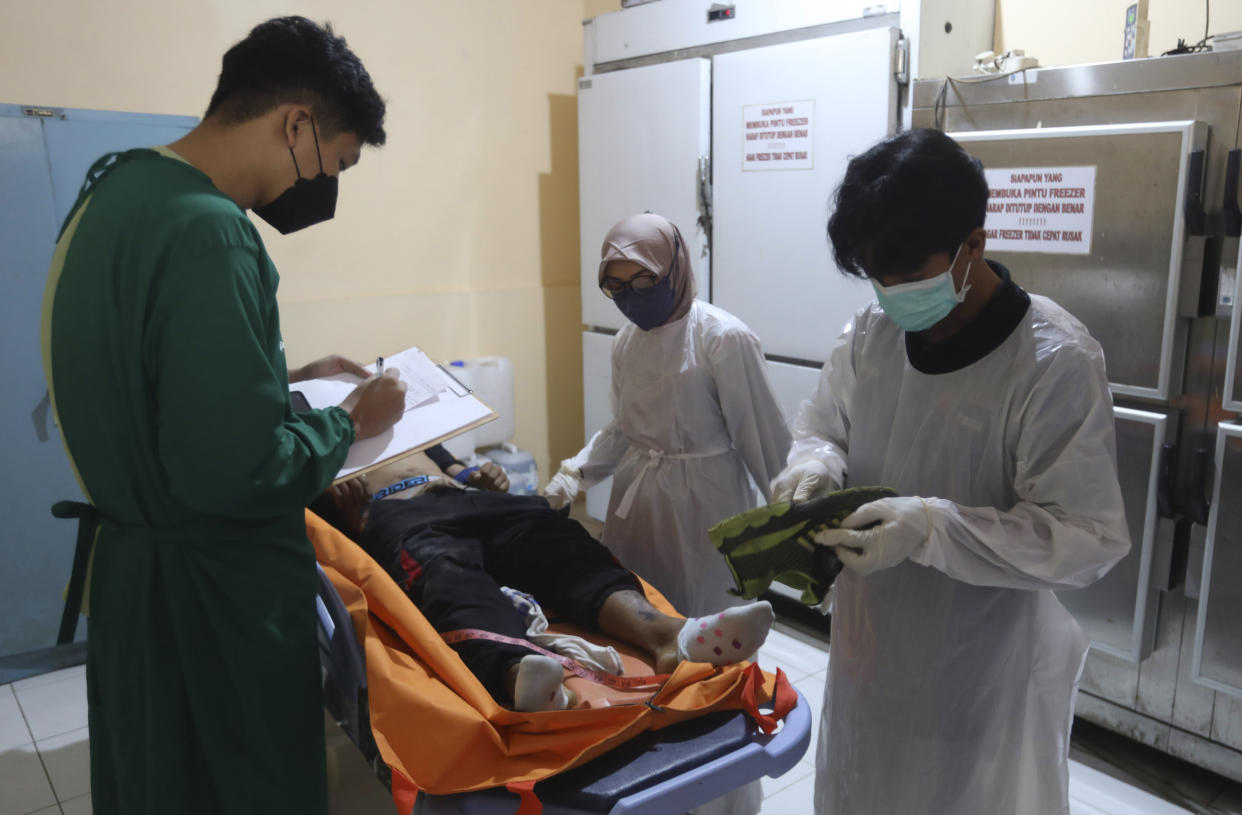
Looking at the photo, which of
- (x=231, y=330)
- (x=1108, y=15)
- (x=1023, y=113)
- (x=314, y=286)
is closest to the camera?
(x=231, y=330)

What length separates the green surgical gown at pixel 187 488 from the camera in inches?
44.3

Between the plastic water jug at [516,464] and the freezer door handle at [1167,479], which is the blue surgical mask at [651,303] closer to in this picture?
the freezer door handle at [1167,479]

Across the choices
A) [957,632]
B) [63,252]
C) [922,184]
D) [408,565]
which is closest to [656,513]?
[408,565]

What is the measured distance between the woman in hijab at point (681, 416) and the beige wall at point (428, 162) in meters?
1.70

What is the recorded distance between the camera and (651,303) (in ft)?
6.60

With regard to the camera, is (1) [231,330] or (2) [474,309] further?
(2) [474,309]

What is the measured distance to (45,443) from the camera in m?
2.73

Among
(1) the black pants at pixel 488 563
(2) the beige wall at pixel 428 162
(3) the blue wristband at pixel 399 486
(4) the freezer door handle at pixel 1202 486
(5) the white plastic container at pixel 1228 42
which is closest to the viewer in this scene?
(1) the black pants at pixel 488 563

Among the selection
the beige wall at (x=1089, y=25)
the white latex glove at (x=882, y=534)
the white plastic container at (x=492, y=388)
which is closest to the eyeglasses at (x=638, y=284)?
the white latex glove at (x=882, y=534)

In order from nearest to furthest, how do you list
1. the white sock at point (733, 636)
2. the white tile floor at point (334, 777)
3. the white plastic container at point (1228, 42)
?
the white sock at point (733, 636) < the white plastic container at point (1228, 42) < the white tile floor at point (334, 777)

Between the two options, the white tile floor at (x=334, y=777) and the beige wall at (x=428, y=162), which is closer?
the white tile floor at (x=334, y=777)

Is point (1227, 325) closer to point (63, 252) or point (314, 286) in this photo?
point (63, 252)

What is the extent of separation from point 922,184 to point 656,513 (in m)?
1.08

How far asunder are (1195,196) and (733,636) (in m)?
1.48
